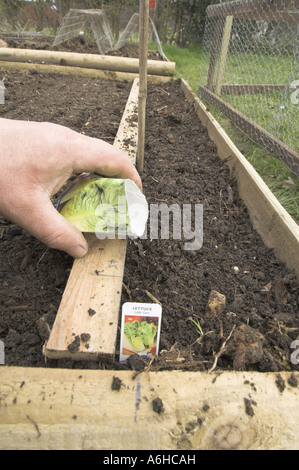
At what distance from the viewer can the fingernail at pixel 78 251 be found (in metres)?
1.02

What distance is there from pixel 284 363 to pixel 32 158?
2.99 ft

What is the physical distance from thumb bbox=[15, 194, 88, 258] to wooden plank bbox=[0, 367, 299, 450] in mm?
364

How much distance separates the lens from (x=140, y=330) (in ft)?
2.73

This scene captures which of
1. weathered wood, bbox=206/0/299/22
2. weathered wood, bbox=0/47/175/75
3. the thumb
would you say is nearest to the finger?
the thumb

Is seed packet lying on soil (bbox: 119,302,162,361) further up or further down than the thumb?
further down

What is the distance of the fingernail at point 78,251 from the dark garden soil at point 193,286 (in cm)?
10

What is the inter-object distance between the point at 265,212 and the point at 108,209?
0.75 metres

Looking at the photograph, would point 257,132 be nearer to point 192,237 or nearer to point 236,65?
point 192,237

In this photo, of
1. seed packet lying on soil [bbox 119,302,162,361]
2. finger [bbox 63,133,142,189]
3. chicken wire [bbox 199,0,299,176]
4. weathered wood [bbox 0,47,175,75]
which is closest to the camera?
seed packet lying on soil [bbox 119,302,162,361]

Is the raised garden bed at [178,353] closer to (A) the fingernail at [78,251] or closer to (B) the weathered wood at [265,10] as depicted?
(A) the fingernail at [78,251]

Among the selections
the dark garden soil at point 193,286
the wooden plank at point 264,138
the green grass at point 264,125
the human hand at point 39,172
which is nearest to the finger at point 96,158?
the human hand at point 39,172

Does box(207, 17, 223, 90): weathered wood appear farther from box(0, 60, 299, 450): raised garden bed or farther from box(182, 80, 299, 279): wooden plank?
box(0, 60, 299, 450): raised garden bed

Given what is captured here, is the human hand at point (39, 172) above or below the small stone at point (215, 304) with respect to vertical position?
above

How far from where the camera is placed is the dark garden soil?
2.91 ft
